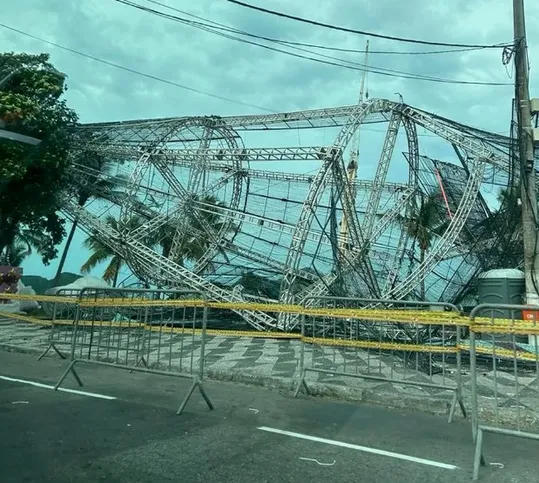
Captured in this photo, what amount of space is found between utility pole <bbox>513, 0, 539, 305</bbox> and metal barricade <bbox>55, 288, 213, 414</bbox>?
311 inches

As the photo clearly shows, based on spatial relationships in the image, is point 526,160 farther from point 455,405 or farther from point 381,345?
point 455,405

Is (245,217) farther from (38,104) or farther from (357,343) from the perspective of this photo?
(357,343)

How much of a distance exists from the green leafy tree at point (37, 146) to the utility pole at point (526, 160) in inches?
641

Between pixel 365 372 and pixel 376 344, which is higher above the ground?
pixel 376 344

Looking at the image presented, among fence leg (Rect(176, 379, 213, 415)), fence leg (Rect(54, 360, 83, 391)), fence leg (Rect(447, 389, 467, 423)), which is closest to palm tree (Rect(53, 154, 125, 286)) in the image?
fence leg (Rect(54, 360, 83, 391))

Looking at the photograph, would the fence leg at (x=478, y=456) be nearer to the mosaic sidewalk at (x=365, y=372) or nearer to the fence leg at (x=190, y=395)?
the mosaic sidewalk at (x=365, y=372)

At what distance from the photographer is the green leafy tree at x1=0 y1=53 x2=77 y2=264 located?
2094 cm

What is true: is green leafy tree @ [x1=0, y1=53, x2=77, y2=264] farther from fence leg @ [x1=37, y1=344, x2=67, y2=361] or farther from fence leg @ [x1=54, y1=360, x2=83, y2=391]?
fence leg @ [x1=54, y1=360, x2=83, y2=391]

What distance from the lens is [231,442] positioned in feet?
17.9

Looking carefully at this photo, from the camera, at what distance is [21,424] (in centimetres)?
586

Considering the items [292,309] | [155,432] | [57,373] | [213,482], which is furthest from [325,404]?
[57,373]

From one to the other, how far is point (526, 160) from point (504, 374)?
612 centimetres

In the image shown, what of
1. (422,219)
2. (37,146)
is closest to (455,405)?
(422,219)

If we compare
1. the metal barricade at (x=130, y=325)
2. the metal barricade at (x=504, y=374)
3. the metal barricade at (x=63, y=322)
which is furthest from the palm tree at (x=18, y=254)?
the metal barricade at (x=504, y=374)
